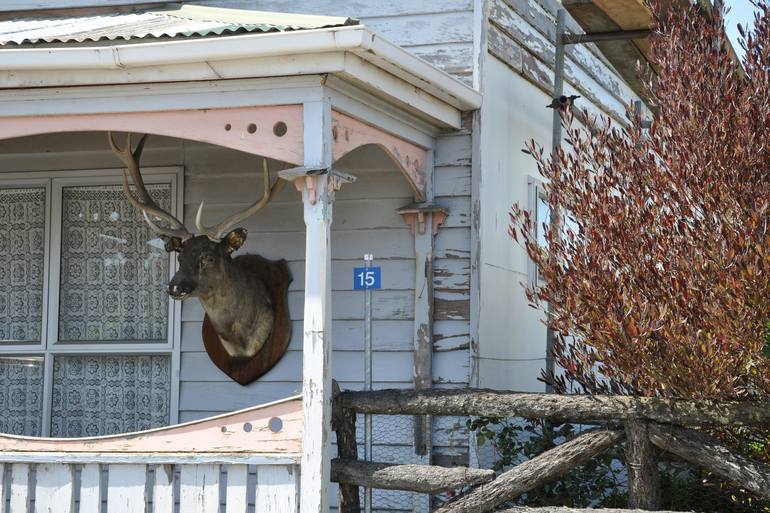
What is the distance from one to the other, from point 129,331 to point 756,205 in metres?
4.45

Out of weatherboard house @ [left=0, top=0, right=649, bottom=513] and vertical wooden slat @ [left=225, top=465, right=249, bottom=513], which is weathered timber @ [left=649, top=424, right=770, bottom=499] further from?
vertical wooden slat @ [left=225, top=465, right=249, bottom=513]

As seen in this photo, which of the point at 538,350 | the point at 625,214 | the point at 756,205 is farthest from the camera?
the point at 538,350

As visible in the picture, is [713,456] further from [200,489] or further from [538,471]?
[200,489]

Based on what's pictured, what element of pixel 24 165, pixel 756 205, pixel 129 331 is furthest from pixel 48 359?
pixel 756 205

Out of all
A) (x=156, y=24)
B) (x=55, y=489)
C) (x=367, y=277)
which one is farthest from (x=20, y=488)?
(x=156, y=24)

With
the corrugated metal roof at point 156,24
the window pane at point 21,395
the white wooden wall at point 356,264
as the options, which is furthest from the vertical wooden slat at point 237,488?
the window pane at point 21,395

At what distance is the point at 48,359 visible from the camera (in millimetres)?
8508

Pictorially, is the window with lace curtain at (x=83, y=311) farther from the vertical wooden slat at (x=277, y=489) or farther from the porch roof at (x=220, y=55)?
the vertical wooden slat at (x=277, y=489)

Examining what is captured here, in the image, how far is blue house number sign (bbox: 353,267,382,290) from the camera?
7.16 metres

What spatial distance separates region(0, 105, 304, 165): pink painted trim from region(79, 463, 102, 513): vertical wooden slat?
193 centimetres

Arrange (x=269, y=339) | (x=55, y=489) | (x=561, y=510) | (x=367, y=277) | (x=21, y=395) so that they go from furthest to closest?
(x=21, y=395) < (x=269, y=339) < (x=367, y=277) < (x=55, y=489) < (x=561, y=510)

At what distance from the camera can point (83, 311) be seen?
8531 mm

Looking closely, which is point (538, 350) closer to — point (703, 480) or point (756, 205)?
point (703, 480)

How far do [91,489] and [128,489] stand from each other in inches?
8.4
